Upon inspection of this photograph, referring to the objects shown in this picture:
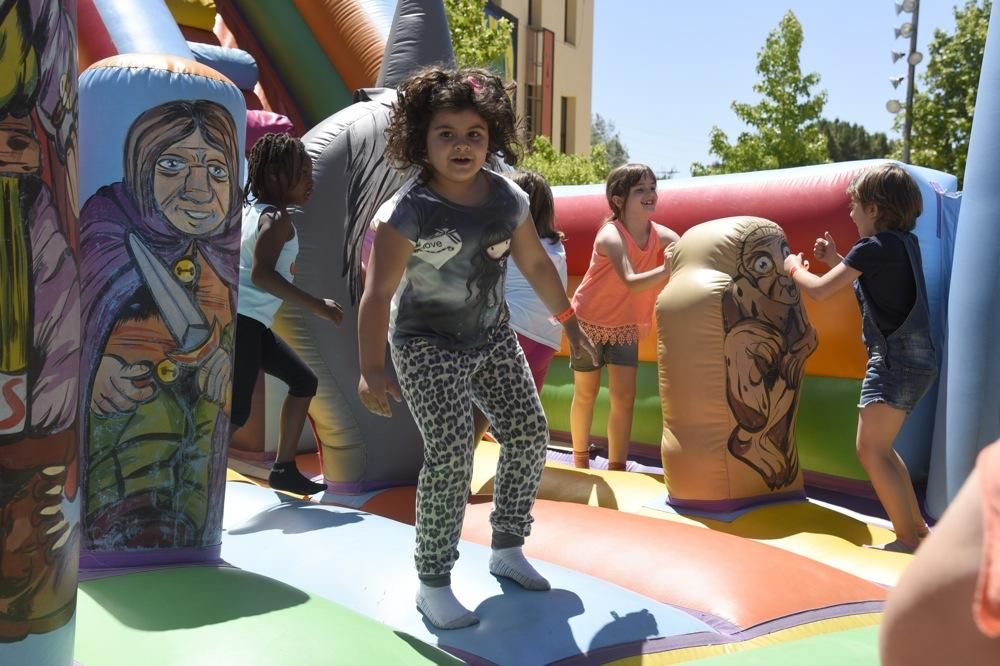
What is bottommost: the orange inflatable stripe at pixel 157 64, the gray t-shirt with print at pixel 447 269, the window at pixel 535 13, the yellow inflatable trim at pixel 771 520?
the yellow inflatable trim at pixel 771 520

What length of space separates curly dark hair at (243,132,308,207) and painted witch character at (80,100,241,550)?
3.17 ft

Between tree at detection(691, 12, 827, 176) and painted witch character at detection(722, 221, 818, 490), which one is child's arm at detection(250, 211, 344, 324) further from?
tree at detection(691, 12, 827, 176)

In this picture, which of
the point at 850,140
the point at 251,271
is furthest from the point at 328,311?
the point at 850,140

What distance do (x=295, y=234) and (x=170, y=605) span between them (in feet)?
5.44

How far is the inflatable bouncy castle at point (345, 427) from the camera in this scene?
1.64 meters

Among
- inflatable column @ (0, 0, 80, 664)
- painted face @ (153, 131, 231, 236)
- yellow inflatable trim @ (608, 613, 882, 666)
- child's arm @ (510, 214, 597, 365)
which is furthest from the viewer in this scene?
child's arm @ (510, 214, 597, 365)

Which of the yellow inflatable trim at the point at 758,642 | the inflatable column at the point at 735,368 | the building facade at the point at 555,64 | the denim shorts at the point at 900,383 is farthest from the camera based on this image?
the building facade at the point at 555,64

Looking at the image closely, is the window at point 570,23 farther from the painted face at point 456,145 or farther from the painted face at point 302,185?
the painted face at point 456,145

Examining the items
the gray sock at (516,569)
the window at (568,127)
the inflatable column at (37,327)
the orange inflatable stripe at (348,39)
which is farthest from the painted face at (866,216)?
the window at (568,127)

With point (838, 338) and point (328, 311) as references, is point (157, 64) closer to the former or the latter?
point (328, 311)

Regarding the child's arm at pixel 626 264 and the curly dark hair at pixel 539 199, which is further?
the curly dark hair at pixel 539 199

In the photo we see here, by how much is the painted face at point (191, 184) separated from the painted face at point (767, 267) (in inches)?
75.0

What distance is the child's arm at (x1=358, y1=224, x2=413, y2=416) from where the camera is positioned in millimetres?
2291

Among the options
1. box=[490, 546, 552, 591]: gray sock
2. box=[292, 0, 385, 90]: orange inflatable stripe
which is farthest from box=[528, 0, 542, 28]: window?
box=[490, 546, 552, 591]: gray sock
